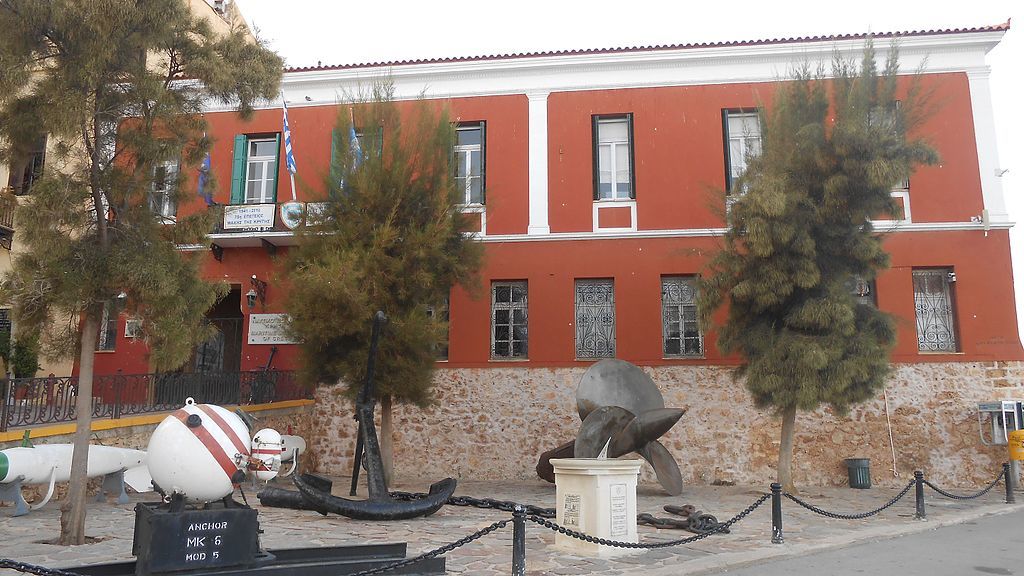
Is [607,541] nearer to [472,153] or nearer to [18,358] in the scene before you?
[472,153]

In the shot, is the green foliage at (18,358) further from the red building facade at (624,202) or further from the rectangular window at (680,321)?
the rectangular window at (680,321)

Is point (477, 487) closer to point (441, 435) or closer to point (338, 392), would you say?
point (441, 435)

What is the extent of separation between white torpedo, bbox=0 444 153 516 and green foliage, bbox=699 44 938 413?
8773 mm

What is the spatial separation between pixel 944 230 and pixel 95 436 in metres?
14.7

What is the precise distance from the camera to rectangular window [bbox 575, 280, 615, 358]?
14.3 m

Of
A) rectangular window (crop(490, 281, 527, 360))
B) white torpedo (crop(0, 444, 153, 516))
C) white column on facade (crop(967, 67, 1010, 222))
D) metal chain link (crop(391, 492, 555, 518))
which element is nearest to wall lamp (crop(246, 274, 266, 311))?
rectangular window (crop(490, 281, 527, 360))

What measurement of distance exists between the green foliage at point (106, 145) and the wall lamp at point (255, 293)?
22.0ft

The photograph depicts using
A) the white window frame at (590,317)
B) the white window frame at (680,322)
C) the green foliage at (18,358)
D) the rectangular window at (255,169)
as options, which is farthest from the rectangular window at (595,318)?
the green foliage at (18,358)

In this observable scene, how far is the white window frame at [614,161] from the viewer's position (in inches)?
588

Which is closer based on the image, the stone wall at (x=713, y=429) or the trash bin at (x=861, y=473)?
the trash bin at (x=861, y=473)

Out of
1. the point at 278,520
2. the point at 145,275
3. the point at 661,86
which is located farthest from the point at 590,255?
the point at 145,275

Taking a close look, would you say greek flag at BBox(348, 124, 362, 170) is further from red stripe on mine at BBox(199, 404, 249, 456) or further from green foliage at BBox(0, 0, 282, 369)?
red stripe on mine at BBox(199, 404, 249, 456)

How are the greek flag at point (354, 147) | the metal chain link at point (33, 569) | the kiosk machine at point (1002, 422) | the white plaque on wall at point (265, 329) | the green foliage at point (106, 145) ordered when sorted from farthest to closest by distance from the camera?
the white plaque on wall at point (265, 329) < the kiosk machine at point (1002, 422) < the greek flag at point (354, 147) < the green foliage at point (106, 145) < the metal chain link at point (33, 569)

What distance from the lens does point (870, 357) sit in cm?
1107
